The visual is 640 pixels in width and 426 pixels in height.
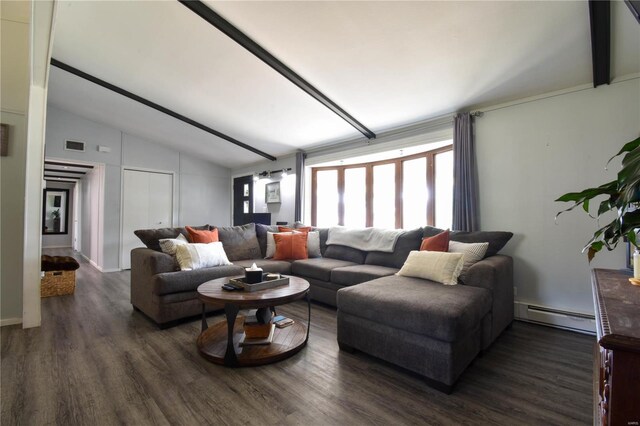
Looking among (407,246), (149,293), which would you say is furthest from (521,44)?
(149,293)

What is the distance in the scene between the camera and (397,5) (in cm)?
207

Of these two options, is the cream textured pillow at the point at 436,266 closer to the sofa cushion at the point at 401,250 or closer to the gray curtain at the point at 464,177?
the sofa cushion at the point at 401,250

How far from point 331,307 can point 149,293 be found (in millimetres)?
1886

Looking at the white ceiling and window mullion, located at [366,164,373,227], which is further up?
the white ceiling

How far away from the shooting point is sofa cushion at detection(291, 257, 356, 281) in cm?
329

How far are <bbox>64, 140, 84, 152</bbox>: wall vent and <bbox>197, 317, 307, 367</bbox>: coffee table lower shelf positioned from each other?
4.78 m

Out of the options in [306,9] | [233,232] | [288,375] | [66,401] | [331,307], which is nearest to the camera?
[66,401]

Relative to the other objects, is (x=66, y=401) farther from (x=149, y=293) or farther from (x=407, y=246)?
(x=407, y=246)

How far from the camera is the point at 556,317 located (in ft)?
8.70

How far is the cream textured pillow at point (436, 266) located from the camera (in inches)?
92.7

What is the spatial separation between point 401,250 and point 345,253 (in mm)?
820

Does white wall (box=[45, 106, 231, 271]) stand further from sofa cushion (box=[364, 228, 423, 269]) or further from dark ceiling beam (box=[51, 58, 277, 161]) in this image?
sofa cushion (box=[364, 228, 423, 269])

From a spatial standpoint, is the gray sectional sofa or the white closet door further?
the white closet door

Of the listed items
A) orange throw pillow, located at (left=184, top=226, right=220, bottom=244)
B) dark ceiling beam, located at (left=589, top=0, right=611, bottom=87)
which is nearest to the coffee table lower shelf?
orange throw pillow, located at (left=184, top=226, right=220, bottom=244)
